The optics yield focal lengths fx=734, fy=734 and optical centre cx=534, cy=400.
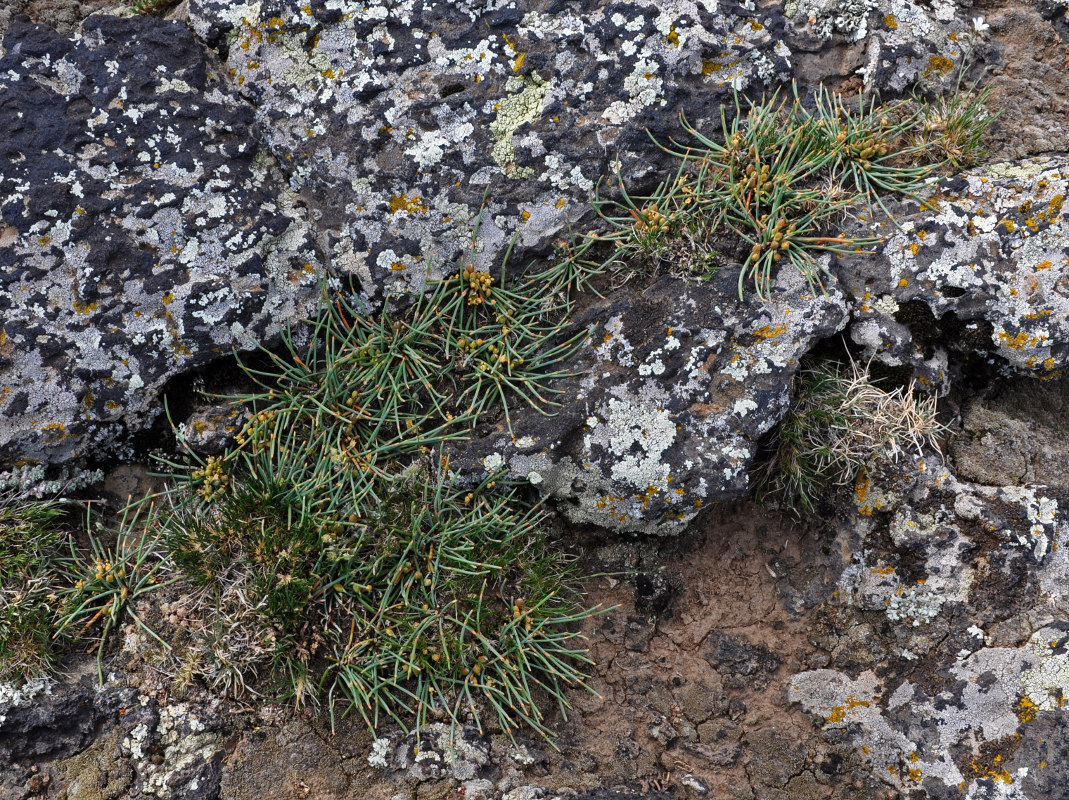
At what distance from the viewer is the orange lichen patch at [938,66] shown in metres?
4.28

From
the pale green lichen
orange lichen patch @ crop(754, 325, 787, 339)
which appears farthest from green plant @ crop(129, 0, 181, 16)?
orange lichen patch @ crop(754, 325, 787, 339)

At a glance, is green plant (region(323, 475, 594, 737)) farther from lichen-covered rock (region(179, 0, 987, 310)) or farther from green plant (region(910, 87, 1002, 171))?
green plant (region(910, 87, 1002, 171))

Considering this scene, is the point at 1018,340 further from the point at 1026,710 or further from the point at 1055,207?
the point at 1026,710

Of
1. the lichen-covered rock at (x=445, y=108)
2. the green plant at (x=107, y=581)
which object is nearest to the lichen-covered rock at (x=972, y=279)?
the lichen-covered rock at (x=445, y=108)

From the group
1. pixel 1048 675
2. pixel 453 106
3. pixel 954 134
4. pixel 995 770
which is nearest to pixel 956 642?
pixel 1048 675

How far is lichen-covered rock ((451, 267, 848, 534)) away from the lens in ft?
12.3

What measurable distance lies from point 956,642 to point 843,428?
46.5 inches

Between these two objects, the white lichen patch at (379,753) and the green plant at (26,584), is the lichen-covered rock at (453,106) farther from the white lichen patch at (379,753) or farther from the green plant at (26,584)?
the white lichen patch at (379,753)

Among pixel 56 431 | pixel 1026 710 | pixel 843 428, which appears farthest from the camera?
pixel 843 428

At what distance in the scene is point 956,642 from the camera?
3660 millimetres

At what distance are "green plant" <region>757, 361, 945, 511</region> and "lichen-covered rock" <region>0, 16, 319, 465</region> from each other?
106 inches

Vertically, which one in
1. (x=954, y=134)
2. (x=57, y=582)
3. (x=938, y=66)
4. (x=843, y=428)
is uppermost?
(x=938, y=66)

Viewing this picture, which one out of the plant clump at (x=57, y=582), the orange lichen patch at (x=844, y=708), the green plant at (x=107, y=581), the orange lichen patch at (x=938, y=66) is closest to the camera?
the plant clump at (x=57, y=582)

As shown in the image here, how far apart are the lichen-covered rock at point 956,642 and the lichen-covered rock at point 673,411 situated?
0.89 metres
